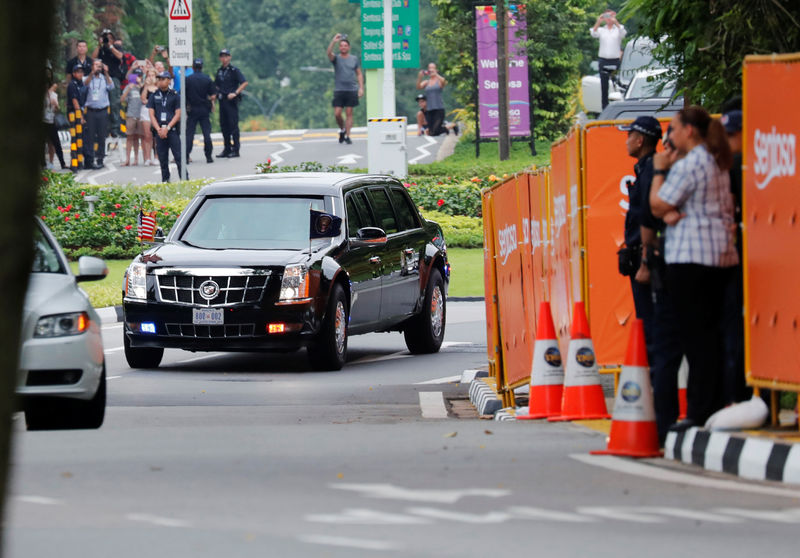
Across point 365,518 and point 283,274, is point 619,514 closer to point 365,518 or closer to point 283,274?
point 365,518

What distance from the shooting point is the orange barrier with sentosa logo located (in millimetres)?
8086

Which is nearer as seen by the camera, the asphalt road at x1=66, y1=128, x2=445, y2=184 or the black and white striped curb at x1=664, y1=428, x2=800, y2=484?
the black and white striped curb at x1=664, y1=428, x2=800, y2=484

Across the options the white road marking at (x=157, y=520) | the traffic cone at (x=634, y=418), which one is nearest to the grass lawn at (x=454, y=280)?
the traffic cone at (x=634, y=418)

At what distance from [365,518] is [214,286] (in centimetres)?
803

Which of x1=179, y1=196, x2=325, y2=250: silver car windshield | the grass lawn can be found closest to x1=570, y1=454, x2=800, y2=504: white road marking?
x1=179, y1=196, x2=325, y2=250: silver car windshield

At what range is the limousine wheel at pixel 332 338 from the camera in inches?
588

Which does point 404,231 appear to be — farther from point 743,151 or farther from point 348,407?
point 743,151

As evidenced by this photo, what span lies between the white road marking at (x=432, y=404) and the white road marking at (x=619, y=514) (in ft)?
16.5

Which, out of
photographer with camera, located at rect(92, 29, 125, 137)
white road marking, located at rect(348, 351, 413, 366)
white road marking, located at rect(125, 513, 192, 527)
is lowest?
white road marking, located at rect(348, 351, 413, 366)

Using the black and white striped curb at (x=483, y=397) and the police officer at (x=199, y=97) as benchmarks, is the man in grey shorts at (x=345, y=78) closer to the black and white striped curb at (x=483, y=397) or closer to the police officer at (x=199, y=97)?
the police officer at (x=199, y=97)

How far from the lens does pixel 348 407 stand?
492 inches

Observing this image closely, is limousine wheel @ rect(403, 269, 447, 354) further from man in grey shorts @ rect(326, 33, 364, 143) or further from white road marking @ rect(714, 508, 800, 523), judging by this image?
man in grey shorts @ rect(326, 33, 364, 143)

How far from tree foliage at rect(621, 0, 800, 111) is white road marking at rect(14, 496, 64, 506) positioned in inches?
233

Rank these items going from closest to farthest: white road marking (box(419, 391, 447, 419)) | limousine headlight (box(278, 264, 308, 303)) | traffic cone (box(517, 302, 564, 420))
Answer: traffic cone (box(517, 302, 564, 420))
white road marking (box(419, 391, 447, 419))
limousine headlight (box(278, 264, 308, 303))
